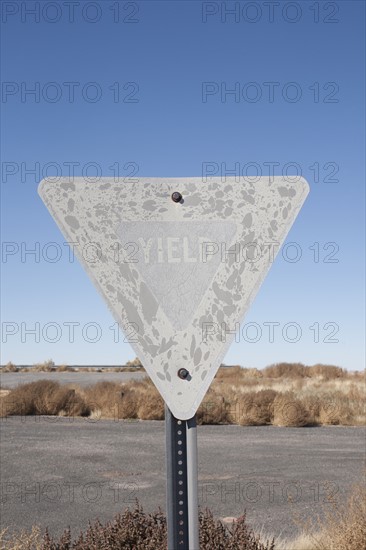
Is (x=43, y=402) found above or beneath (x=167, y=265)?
beneath

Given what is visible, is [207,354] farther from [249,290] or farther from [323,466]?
[323,466]

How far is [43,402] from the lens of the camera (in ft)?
72.2

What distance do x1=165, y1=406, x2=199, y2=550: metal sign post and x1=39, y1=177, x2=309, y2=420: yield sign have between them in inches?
5.2

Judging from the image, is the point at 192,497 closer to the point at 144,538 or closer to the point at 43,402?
the point at 144,538

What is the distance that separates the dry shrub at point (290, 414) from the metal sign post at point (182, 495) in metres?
17.1

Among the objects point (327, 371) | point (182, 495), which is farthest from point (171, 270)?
point (327, 371)

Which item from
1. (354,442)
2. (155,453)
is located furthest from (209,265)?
(354,442)

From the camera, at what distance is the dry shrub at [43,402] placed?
2159cm

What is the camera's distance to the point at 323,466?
12555mm

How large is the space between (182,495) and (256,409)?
18.0 metres

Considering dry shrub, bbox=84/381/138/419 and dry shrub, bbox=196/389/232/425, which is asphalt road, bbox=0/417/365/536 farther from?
dry shrub, bbox=84/381/138/419

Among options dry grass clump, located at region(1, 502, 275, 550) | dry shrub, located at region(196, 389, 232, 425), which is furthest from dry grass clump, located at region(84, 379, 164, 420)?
dry grass clump, located at region(1, 502, 275, 550)

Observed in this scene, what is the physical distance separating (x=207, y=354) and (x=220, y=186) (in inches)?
23.7

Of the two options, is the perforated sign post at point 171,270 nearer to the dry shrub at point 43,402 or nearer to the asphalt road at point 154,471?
the asphalt road at point 154,471
